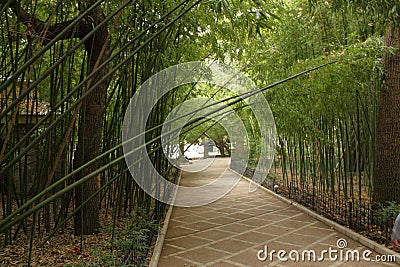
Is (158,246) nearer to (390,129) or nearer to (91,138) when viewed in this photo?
(91,138)

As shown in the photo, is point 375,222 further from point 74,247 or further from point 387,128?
point 74,247

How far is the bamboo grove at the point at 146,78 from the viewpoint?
2650 millimetres

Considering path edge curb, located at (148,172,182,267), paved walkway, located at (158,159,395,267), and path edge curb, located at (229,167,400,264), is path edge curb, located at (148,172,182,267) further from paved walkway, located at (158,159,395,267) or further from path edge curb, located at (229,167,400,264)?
path edge curb, located at (229,167,400,264)

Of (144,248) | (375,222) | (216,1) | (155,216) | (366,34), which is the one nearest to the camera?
(216,1)

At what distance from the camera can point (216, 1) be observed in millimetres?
1943

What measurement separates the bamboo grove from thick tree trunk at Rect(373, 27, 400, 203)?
Answer: 0.34 ft

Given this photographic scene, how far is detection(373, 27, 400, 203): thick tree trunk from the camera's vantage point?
3.70 meters

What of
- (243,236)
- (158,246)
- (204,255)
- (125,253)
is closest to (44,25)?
(125,253)

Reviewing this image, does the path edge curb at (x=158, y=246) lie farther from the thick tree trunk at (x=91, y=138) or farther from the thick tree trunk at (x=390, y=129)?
the thick tree trunk at (x=390, y=129)

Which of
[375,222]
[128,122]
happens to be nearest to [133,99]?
[128,122]

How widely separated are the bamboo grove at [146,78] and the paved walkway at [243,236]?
0.28 meters

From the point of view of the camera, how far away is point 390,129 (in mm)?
3734

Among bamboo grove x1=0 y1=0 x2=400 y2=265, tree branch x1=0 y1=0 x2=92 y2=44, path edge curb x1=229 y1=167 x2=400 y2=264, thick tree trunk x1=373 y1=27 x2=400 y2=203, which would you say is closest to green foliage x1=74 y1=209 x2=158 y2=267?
bamboo grove x1=0 y1=0 x2=400 y2=265

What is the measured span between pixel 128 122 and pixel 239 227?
173cm
